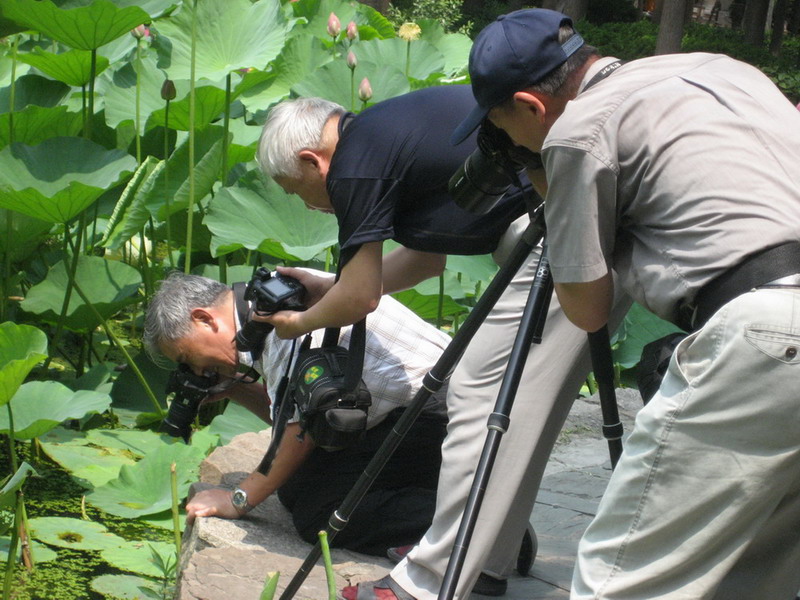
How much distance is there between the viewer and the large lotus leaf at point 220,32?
162 inches

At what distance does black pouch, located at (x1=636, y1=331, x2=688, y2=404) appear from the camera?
5.02ft

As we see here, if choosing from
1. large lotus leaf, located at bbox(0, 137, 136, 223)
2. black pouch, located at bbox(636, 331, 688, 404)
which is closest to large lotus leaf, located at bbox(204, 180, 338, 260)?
large lotus leaf, located at bbox(0, 137, 136, 223)

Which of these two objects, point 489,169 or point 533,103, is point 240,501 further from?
point 533,103

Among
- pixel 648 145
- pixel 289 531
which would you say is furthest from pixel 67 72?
pixel 648 145

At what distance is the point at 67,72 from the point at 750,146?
3234mm

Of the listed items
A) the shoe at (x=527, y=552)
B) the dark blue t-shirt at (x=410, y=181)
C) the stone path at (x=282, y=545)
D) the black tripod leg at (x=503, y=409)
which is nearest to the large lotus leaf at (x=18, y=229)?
the stone path at (x=282, y=545)

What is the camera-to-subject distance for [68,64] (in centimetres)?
397

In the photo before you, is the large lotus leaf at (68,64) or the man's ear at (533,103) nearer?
the man's ear at (533,103)

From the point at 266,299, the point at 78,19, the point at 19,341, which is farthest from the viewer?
the point at 78,19

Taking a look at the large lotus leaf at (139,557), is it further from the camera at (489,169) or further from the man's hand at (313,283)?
the camera at (489,169)

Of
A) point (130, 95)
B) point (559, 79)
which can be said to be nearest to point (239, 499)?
point (559, 79)

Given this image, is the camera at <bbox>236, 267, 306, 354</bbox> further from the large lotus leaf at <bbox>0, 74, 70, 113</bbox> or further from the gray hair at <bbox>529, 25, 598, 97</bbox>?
the large lotus leaf at <bbox>0, 74, 70, 113</bbox>

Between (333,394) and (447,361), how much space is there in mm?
346

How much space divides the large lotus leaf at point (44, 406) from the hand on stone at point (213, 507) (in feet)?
1.67
